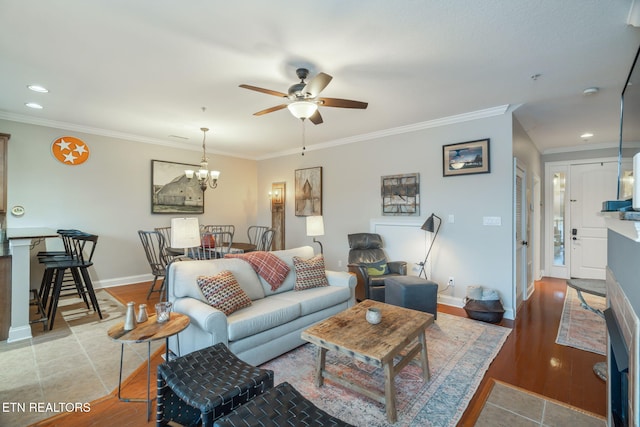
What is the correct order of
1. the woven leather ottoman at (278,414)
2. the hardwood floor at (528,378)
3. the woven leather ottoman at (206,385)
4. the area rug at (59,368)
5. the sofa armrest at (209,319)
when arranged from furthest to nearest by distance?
the sofa armrest at (209,319) < the area rug at (59,368) < the hardwood floor at (528,378) < the woven leather ottoman at (206,385) < the woven leather ottoman at (278,414)

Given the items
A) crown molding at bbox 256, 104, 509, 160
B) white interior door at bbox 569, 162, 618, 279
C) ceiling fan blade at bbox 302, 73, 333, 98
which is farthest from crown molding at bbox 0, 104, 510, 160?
white interior door at bbox 569, 162, 618, 279

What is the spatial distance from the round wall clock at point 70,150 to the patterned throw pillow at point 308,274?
402 cm

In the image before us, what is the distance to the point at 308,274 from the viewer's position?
133 inches

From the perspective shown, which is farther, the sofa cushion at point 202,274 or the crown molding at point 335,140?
the crown molding at point 335,140

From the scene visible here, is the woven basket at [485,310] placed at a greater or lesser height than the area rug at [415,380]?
greater

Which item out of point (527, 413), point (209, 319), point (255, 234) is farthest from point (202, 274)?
point (255, 234)

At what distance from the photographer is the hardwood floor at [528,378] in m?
1.92

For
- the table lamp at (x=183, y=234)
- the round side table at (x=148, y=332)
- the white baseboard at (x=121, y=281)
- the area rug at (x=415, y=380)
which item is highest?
the table lamp at (x=183, y=234)

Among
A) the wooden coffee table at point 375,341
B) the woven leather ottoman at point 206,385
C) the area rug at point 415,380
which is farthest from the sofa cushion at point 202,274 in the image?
the wooden coffee table at point 375,341

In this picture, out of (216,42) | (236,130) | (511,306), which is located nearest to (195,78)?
(216,42)

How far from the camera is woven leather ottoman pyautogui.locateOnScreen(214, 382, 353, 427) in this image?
129 centimetres

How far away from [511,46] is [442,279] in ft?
10.00

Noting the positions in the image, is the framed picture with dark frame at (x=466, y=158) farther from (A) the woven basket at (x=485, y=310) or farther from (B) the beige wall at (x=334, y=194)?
(A) the woven basket at (x=485, y=310)

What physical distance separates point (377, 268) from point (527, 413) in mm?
2480
